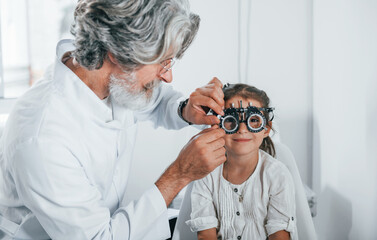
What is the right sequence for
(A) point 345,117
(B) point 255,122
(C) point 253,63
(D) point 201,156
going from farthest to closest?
(C) point 253,63, (A) point 345,117, (B) point 255,122, (D) point 201,156

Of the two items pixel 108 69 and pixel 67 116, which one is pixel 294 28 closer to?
pixel 108 69

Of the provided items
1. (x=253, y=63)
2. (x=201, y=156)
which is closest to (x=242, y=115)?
(x=201, y=156)

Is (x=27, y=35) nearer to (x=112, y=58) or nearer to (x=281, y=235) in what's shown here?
(x=112, y=58)

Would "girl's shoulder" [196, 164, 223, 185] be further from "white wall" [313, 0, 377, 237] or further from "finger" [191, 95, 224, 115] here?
"white wall" [313, 0, 377, 237]

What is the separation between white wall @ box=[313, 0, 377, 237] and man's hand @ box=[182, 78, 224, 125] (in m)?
0.65

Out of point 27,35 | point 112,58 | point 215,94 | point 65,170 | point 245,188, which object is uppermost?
point 27,35

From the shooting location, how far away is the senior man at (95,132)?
3.60ft

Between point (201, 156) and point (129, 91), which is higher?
point (129, 91)

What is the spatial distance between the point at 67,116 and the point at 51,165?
180 millimetres

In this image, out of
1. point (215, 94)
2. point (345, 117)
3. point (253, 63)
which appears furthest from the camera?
point (253, 63)

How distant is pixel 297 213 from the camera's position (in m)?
1.43

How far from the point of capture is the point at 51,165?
1.09 m

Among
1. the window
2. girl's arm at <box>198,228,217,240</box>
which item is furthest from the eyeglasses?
the window

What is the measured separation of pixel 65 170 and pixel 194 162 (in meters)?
0.39
